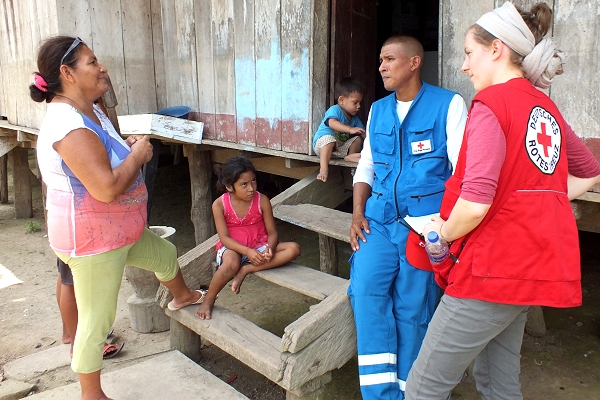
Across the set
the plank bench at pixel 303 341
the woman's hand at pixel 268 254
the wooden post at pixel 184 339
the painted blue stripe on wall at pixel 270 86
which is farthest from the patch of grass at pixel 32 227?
the woman's hand at pixel 268 254

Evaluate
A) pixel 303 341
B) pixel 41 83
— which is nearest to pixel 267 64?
pixel 41 83

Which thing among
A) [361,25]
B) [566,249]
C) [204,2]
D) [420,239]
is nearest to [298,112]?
[361,25]

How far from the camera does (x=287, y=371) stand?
2262mm

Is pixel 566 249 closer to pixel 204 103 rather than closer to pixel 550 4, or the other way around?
pixel 550 4

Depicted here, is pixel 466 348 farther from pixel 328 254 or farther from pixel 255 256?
pixel 328 254

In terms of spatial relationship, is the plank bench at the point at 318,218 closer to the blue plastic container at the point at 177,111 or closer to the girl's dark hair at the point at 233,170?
the girl's dark hair at the point at 233,170

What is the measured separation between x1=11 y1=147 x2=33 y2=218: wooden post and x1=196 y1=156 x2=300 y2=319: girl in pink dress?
19.0 ft

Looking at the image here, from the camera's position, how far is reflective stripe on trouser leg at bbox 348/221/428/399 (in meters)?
2.28

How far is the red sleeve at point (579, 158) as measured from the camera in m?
1.77

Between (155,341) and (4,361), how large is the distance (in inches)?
40.2

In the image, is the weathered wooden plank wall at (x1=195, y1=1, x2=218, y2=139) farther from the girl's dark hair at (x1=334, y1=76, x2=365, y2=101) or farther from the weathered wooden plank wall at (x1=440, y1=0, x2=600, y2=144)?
the weathered wooden plank wall at (x1=440, y1=0, x2=600, y2=144)

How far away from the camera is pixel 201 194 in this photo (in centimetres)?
532

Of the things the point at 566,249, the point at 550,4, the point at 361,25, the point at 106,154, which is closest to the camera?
the point at 566,249

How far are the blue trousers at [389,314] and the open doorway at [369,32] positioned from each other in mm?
1767
